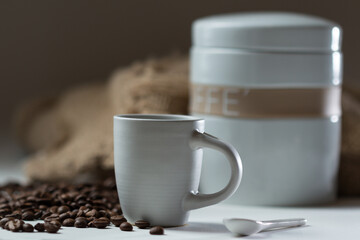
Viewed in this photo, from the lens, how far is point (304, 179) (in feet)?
3.69

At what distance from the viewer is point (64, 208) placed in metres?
0.99

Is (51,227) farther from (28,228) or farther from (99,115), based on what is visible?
(99,115)

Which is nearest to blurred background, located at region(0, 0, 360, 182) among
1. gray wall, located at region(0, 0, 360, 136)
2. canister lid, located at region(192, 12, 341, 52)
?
gray wall, located at region(0, 0, 360, 136)

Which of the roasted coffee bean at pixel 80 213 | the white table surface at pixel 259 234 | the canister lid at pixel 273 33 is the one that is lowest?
Result: the white table surface at pixel 259 234

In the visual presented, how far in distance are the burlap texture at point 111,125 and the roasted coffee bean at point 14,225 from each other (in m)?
0.32

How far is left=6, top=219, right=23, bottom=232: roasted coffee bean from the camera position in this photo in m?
0.90

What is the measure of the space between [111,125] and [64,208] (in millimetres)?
334

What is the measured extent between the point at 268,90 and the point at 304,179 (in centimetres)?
15

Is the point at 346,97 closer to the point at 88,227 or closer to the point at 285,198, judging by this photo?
the point at 285,198

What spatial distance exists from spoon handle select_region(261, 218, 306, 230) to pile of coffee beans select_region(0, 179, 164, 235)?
0.46 ft

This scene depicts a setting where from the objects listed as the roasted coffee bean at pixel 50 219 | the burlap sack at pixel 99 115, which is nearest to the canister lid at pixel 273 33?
the burlap sack at pixel 99 115

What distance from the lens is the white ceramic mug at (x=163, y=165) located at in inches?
35.4

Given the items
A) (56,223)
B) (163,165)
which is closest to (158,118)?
(163,165)

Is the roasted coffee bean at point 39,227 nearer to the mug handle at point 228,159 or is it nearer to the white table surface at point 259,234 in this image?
the white table surface at point 259,234
